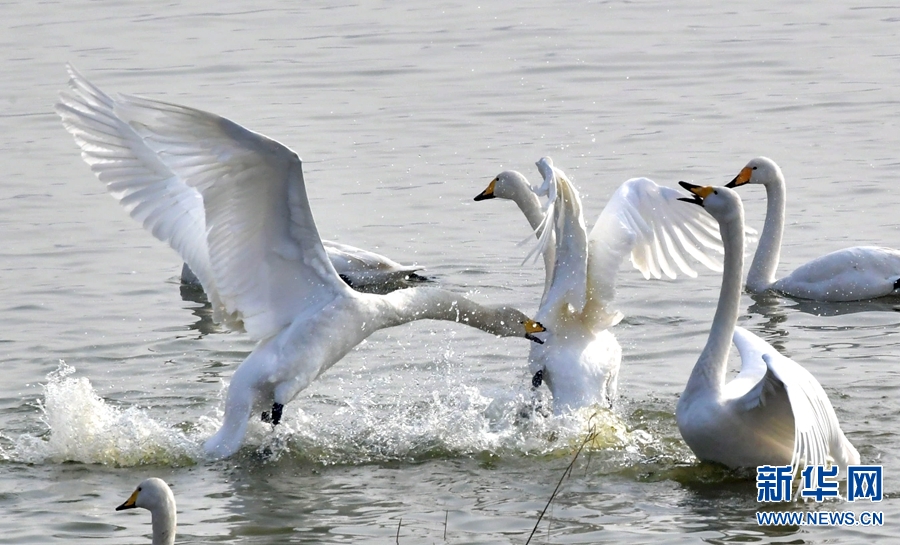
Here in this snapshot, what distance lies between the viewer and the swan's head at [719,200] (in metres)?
7.49

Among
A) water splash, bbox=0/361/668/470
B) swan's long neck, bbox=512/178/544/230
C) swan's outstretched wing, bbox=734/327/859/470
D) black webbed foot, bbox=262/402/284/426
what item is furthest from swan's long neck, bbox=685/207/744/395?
black webbed foot, bbox=262/402/284/426

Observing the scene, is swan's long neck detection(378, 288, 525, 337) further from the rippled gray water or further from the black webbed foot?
the black webbed foot

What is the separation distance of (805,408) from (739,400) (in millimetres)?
726

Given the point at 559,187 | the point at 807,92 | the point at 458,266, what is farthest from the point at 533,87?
the point at 559,187

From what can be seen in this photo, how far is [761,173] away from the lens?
39.5ft

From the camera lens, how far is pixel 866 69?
727 inches

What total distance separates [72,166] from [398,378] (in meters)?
7.11

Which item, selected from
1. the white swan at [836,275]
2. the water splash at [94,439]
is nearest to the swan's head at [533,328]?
the water splash at [94,439]

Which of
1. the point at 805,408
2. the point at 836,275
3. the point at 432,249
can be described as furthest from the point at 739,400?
the point at 432,249

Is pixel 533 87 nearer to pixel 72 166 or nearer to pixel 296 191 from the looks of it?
pixel 72 166

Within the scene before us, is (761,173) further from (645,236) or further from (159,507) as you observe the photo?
(159,507)

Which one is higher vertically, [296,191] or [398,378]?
[296,191]

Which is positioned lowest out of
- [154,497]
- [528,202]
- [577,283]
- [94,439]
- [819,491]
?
[819,491]

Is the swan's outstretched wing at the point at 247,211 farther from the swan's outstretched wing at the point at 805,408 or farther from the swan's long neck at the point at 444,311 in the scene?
the swan's outstretched wing at the point at 805,408
